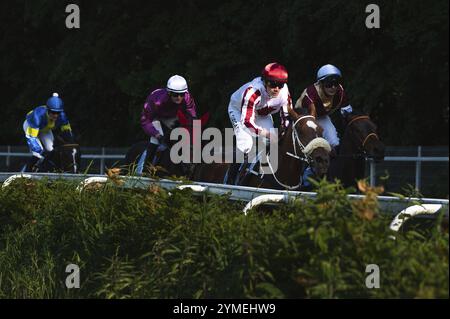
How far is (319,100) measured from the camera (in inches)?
472

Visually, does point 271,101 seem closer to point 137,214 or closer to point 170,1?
point 137,214

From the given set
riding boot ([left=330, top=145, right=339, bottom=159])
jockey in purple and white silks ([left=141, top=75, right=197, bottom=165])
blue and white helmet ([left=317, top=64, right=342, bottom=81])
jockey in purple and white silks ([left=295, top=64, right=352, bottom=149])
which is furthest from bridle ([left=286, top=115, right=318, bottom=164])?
jockey in purple and white silks ([left=141, top=75, right=197, bottom=165])

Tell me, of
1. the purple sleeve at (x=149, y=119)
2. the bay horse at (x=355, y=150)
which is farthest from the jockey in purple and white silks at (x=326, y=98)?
the purple sleeve at (x=149, y=119)

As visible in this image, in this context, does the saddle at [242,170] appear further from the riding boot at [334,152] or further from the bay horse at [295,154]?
the riding boot at [334,152]

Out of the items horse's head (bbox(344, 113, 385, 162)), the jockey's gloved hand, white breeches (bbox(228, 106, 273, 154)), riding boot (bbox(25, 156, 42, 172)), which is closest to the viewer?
horse's head (bbox(344, 113, 385, 162))

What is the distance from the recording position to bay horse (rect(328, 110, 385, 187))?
431 inches

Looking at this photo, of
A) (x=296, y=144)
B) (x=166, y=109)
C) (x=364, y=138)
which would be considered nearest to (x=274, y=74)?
(x=296, y=144)

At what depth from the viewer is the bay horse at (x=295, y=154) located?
1019 centimetres

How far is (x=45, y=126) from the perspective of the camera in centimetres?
1741

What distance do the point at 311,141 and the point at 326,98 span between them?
1.86m

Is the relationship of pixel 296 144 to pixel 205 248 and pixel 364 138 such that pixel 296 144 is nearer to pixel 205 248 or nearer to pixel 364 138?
pixel 364 138

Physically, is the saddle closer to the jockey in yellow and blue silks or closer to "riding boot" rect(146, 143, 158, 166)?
"riding boot" rect(146, 143, 158, 166)

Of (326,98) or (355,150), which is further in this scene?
(326,98)
